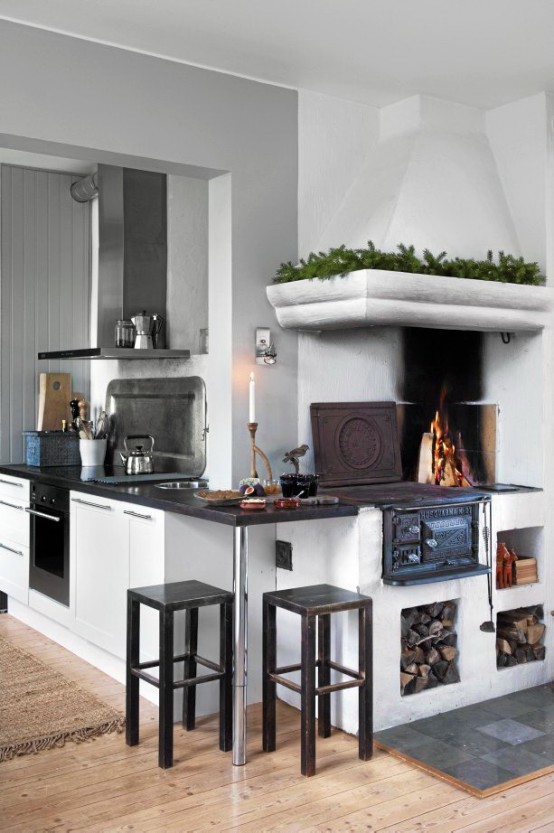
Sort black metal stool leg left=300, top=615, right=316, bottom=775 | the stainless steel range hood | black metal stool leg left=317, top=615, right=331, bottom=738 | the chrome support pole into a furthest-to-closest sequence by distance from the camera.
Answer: the stainless steel range hood → black metal stool leg left=317, top=615, right=331, bottom=738 → the chrome support pole → black metal stool leg left=300, top=615, right=316, bottom=775

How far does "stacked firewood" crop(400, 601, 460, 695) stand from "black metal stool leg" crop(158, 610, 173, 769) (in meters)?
1.04

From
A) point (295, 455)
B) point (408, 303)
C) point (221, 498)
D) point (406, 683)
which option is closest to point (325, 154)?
point (408, 303)

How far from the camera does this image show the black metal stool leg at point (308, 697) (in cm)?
327

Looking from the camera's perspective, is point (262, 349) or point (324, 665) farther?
point (262, 349)

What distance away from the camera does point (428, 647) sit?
3.93m

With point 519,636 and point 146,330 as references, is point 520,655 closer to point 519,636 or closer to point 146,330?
point 519,636

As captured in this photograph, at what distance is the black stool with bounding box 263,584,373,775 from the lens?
3287 millimetres

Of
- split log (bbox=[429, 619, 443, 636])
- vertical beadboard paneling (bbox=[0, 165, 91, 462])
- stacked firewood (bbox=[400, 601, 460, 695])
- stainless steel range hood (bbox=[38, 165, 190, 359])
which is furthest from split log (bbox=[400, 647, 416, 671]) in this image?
vertical beadboard paneling (bbox=[0, 165, 91, 462])

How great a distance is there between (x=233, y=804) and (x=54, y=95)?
9.21ft

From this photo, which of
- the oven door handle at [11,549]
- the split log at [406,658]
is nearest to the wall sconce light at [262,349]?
the split log at [406,658]

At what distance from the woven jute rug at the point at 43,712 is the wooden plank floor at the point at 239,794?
76 mm

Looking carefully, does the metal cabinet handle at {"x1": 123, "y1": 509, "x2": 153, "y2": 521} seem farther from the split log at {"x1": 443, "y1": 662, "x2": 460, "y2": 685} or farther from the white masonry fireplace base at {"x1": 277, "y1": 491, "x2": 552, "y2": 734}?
the split log at {"x1": 443, "y1": 662, "x2": 460, "y2": 685}

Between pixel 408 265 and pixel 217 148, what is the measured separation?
1.03 meters

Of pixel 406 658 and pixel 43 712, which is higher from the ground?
pixel 406 658
